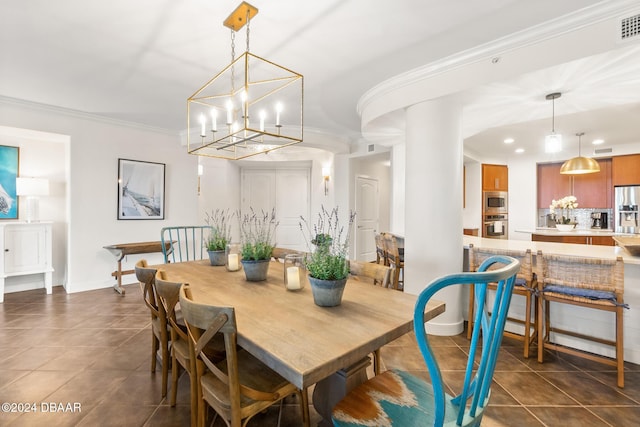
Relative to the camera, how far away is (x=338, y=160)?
20.3ft

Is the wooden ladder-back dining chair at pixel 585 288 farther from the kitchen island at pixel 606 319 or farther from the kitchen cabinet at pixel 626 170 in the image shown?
the kitchen cabinet at pixel 626 170

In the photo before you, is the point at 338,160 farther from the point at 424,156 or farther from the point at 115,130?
the point at 115,130

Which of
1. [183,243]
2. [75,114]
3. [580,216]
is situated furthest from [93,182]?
[580,216]

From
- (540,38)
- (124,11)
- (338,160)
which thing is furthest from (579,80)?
(338,160)

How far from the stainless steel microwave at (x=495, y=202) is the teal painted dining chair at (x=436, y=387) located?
5.90m

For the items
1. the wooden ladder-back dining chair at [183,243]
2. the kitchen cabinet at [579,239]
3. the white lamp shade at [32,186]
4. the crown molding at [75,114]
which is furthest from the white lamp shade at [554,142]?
the white lamp shade at [32,186]

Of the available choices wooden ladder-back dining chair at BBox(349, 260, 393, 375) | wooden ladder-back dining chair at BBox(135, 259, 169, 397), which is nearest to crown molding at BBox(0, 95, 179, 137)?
wooden ladder-back dining chair at BBox(135, 259, 169, 397)

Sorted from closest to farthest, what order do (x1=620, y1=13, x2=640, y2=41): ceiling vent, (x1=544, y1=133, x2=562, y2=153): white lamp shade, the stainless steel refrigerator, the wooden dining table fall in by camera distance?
the wooden dining table
(x1=620, y1=13, x2=640, y2=41): ceiling vent
(x1=544, y1=133, x2=562, y2=153): white lamp shade
the stainless steel refrigerator

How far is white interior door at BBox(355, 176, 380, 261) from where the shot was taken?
6383mm

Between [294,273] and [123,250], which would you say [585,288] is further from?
[123,250]

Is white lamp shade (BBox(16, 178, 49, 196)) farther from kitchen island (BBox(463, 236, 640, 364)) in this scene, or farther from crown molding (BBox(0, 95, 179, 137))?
kitchen island (BBox(463, 236, 640, 364))

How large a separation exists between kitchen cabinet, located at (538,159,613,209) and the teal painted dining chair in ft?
21.3

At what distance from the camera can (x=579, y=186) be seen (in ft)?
20.0

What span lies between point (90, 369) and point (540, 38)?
4122 millimetres
